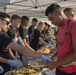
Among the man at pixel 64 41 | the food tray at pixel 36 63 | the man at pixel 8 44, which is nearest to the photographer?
the man at pixel 64 41

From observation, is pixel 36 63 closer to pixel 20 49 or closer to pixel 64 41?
pixel 20 49

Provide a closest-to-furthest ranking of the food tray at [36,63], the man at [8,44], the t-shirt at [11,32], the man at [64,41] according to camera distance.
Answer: the man at [64,41] < the man at [8,44] < the food tray at [36,63] < the t-shirt at [11,32]

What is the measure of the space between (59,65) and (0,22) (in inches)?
37.3

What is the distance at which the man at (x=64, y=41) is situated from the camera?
7.60 ft

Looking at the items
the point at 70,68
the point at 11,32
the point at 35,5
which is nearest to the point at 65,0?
the point at 35,5

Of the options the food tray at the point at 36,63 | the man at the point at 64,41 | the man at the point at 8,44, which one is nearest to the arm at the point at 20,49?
the man at the point at 8,44

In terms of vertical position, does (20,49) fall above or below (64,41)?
below

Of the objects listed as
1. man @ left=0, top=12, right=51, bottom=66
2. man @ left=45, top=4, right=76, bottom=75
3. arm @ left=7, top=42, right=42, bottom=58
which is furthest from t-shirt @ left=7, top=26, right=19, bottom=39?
→ man @ left=45, top=4, right=76, bottom=75

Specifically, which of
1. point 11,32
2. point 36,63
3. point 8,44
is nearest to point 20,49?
point 8,44

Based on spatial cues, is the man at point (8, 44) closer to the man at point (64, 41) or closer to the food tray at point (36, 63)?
the food tray at point (36, 63)

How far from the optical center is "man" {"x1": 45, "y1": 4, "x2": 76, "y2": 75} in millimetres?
2316

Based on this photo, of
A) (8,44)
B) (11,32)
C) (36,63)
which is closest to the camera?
(8,44)

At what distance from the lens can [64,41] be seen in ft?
7.86

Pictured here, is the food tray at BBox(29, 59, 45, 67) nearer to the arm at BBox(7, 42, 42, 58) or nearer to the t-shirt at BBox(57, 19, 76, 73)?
the arm at BBox(7, 42, 42, 58)
